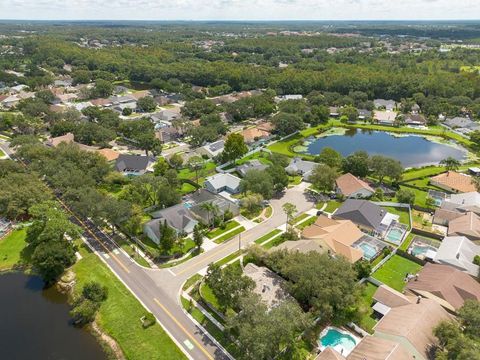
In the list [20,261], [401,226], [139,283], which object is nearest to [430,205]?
[401,226]

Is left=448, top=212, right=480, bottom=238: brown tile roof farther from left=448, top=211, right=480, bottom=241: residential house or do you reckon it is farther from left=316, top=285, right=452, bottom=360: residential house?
left=316, top=285, right=452, bottom=360: residential house

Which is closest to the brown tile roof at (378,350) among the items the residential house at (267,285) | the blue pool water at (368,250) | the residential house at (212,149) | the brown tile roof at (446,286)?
the residential house at (267,285)

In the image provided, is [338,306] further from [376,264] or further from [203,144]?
[203,144]

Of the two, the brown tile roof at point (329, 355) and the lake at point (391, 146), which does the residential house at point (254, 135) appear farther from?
the brown tile roof at point (329, 355)

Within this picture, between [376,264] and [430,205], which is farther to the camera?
[430,205]

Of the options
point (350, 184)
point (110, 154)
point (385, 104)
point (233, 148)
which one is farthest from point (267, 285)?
point (385, 104)

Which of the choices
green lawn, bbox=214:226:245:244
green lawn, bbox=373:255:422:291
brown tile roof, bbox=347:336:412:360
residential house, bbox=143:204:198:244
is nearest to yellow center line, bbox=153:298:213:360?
residential house, bbox=143:204:198:244

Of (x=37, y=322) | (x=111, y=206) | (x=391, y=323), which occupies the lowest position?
(x=37, y=322)

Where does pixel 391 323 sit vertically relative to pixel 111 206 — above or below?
below
